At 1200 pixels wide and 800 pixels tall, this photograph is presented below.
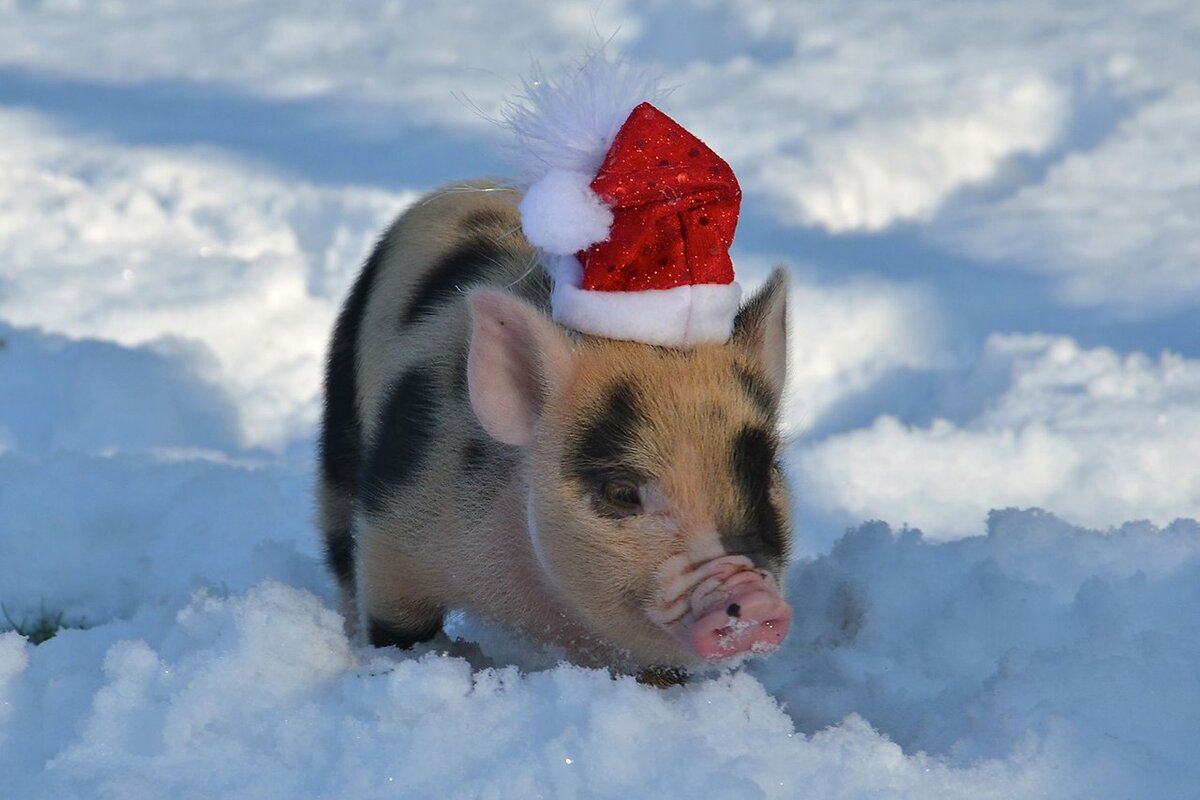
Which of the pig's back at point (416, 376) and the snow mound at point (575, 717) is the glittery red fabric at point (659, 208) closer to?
the pig's back at point (416, 376)

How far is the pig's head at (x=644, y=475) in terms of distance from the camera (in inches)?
114

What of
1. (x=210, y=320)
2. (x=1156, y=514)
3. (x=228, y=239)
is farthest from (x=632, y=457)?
(x=228, y=239)

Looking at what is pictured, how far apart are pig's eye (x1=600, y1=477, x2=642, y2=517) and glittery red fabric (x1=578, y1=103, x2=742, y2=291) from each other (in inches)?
15.1

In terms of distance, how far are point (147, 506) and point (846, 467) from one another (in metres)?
2.22

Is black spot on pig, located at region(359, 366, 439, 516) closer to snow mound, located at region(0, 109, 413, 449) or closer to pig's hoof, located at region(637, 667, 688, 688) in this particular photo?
pig's hoof, located at region(637, 667, 688, 688)

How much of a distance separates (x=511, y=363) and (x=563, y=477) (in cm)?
27

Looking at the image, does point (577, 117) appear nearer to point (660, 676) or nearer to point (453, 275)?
point (453, 275)

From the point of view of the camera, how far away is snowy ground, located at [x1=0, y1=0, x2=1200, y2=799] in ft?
9.34

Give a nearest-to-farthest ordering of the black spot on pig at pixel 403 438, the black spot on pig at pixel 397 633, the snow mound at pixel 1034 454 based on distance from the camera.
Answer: the black spot on pig at pixel 403 438, the black spot on pig at pixel 397 633, the snow mound at pixel 1034 454

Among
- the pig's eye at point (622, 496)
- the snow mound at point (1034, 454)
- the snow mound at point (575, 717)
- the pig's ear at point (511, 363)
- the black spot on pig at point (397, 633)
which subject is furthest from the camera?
the snow mound at point (1034, 454)

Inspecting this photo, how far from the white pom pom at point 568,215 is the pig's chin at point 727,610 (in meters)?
0.67

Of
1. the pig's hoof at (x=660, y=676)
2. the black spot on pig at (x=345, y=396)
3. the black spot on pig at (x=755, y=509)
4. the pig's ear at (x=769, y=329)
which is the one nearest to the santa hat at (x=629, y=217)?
the pig's ear at (x=769, y=329)

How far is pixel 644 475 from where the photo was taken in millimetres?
2980

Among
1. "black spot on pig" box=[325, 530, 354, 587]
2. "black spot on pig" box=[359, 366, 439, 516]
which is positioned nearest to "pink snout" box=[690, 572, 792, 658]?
"black spot on pig" box=[359, 366, 439, 516]
